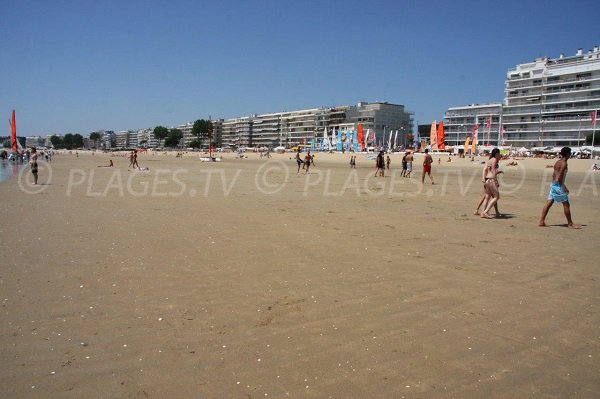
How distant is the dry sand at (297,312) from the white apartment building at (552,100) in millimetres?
99217

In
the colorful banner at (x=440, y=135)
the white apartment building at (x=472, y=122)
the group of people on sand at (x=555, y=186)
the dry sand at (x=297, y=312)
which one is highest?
the white apartment building at (x=472, y=122)

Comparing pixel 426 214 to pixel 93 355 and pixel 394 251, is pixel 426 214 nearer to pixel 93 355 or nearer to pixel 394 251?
pixel 394 251

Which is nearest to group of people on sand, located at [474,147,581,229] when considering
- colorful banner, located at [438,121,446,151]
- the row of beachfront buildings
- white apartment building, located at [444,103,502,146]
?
colorful banner, located at [438,121,446,151]

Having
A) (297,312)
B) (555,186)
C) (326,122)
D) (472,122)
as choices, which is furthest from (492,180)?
(326,122)

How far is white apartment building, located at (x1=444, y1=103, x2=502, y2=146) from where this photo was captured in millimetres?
113000

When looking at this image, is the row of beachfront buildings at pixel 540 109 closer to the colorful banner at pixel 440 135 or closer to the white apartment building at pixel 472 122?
the white apartment building at pixel 472 122

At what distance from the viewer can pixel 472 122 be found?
4761 inches

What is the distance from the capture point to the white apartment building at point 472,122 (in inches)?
4449

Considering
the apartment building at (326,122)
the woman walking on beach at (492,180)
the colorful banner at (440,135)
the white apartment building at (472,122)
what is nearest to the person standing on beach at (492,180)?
the woman walking on beach at (492,180)

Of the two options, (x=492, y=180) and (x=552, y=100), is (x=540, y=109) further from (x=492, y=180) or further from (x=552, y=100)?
(x=492, y=180)

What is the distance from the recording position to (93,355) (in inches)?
128

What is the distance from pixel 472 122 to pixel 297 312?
129767 mm

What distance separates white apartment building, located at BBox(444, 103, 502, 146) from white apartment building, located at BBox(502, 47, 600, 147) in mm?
4979

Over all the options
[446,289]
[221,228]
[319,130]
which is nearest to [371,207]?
[221,228]
